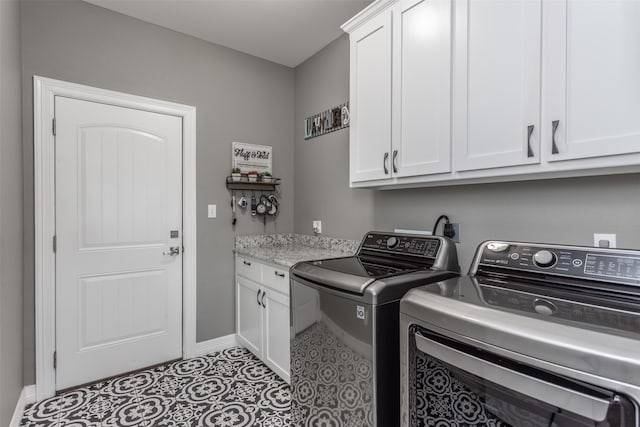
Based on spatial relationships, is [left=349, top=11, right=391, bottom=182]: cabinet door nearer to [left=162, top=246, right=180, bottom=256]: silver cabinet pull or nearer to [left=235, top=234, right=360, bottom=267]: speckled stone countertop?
[left=235, top=234, right=360, bottom=267]: speckled stone countertop

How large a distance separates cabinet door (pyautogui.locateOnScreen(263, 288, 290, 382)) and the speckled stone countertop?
27 cm

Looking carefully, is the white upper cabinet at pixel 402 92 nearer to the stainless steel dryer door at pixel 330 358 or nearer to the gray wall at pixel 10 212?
the stainless steel dryer door at pixel 330 358

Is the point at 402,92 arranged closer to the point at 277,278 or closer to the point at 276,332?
the point at 277,278

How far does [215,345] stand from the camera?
2.77 meters

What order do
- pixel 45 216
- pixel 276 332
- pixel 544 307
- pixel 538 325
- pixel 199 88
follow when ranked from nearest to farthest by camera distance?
1. pixel 538 325
2. pixel 544 307
3. pixel 45 216
4. pixel 276 332
5. pixel 199 88

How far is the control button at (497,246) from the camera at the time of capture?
1.26m

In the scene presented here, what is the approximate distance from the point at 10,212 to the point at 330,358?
1.86 m

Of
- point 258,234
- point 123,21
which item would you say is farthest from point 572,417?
point 123,21

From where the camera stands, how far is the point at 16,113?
1.89 metres

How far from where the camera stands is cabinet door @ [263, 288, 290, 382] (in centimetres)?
211

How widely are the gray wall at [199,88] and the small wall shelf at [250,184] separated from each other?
90mm

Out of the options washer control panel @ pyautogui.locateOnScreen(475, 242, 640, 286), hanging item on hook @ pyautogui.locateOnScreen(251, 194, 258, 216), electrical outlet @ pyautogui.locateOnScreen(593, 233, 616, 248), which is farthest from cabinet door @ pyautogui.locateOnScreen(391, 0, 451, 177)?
hanging item on hook @ pyautogui.locateOnScreen(251, 194, 258, 216)

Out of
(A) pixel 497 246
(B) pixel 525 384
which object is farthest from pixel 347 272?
(B) pixel 525 384

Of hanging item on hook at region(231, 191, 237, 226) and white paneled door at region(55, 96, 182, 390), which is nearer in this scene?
white paneled door at region(55, 96, 182, 390)
